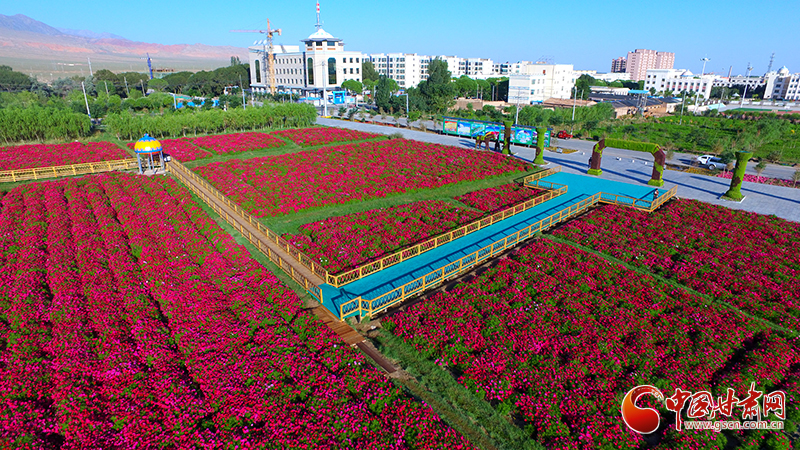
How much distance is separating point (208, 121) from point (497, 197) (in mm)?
39142

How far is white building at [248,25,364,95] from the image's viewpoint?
347 ft

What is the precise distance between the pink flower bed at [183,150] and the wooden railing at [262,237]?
830cm

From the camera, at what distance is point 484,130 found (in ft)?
155

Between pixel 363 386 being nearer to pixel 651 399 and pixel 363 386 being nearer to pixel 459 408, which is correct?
pixel 459 408

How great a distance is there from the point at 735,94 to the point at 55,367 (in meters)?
210

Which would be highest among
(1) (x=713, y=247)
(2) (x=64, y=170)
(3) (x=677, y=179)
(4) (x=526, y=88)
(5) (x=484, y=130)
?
(4) (x=526, y=88)

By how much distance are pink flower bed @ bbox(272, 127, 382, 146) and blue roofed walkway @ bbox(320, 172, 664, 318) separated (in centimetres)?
2667

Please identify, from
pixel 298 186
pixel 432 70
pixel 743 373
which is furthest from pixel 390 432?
pixel 432 70

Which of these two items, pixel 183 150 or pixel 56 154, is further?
pixel 183 150

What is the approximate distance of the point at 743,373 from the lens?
11797mm

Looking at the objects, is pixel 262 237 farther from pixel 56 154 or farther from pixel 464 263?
pixel 56 154

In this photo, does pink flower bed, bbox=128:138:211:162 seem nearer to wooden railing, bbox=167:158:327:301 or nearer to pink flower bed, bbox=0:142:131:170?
pink flower bed, bbox=0:142:131:170

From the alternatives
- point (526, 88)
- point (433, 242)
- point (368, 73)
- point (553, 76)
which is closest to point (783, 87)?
point (553, 76)

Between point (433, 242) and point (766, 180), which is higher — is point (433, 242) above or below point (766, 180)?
below
